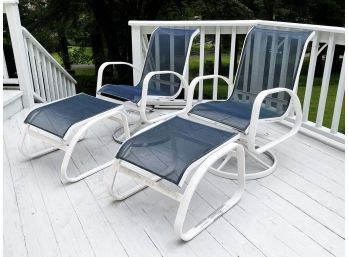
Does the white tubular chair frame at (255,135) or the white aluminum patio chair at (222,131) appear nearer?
the white aluminum patio chair at (222,131)

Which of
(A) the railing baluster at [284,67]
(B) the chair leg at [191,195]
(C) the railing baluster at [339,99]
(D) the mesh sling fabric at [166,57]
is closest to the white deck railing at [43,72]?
(D) the mesh sling fabric at [166,57]

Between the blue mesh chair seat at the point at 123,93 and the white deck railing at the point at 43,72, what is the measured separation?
56.5 inches

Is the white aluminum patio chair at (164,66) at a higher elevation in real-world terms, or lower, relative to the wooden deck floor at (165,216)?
higher

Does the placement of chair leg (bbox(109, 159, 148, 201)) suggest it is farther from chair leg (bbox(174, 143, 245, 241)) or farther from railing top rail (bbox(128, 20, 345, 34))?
railing top rail (bbox(128, 20, 345, 34))

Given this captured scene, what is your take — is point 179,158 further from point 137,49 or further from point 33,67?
point 33,67

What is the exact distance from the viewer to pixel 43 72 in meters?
4.53

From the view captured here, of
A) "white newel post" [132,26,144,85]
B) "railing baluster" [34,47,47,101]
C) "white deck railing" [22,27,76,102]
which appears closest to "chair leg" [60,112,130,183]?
"white newel post" [132,26,144,85]

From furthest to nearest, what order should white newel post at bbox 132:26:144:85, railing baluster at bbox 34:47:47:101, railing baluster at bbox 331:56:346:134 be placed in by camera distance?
1. railing baluster at bbox 34:47:47:101
2. white newel post at bbox 132:26:144:85
3. railing baluster at bbox 331:56:346:134

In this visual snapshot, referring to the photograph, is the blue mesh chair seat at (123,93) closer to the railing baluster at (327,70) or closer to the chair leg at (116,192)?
the chair leg at (116,192)

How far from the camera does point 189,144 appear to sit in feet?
6.63

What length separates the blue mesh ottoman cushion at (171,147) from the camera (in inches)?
72.3

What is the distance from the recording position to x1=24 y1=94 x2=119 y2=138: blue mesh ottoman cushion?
2398 millimetres

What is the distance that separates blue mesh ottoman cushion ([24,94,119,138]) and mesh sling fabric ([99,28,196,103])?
1.74 ft

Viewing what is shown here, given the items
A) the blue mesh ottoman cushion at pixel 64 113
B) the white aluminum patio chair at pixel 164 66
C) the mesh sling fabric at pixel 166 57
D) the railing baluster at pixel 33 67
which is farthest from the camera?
the railing baluster at pixel 33 67
